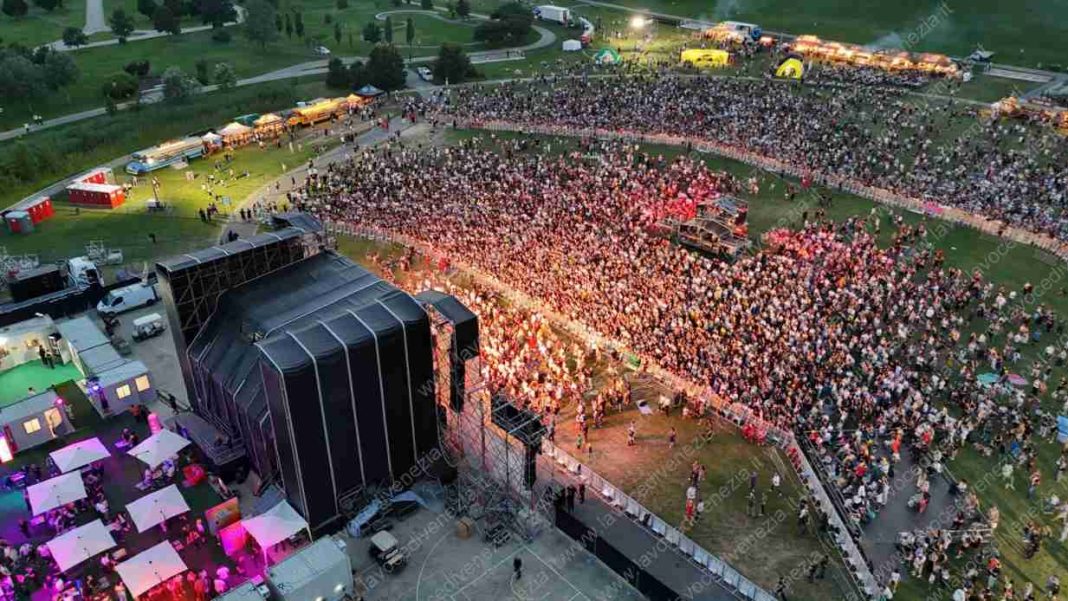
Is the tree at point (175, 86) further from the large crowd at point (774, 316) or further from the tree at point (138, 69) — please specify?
the large crowd at point (774, 316)

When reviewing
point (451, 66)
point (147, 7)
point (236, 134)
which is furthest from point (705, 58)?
point (147, 7)

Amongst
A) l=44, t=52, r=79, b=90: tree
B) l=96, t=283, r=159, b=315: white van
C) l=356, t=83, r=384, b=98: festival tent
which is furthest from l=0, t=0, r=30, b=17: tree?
l=96, t=283, r=159, b=315: white van

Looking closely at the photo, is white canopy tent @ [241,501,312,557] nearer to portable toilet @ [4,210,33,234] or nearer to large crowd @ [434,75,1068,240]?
portable toilet @ [4,210,33,234]

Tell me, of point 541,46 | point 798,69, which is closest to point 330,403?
point 798,69

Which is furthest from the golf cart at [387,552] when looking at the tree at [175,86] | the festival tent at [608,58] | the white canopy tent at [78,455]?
the festival tent at [608,58]

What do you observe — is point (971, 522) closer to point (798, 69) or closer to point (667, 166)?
point (667, 166)

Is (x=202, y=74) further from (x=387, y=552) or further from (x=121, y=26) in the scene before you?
(x=387, y=552)
